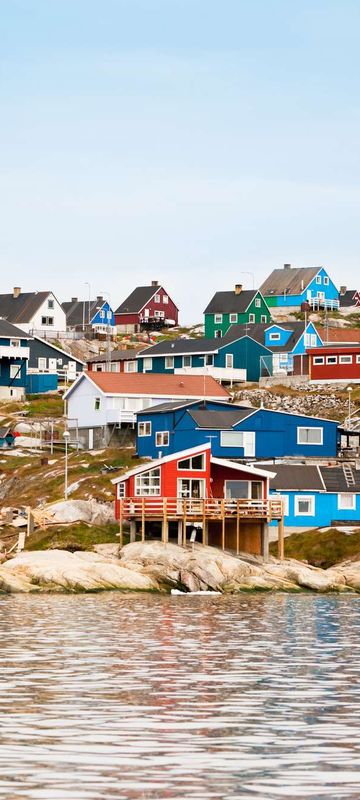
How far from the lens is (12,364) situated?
116125 mm

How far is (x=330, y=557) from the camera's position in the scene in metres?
68.8

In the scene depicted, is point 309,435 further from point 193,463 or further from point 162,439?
point 193,463

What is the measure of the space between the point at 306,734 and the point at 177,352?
9807cm

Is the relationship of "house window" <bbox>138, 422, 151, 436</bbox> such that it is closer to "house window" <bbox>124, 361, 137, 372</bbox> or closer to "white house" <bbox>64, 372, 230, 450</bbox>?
"white house" <bbox>64, 372, 230, 450</bbox>

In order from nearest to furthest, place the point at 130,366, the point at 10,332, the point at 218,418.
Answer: the point at 218,418
the point at 10,332
the point at 130,366

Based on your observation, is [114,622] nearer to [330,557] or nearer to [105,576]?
[105,576]

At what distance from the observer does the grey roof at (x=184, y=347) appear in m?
119

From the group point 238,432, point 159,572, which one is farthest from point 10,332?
point 159,572

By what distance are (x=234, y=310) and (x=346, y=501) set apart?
74.6m

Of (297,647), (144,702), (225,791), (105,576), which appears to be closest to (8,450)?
(105,576)

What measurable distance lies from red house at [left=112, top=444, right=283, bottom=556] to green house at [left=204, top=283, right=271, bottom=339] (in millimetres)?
77591

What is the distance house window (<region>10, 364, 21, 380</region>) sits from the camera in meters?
116

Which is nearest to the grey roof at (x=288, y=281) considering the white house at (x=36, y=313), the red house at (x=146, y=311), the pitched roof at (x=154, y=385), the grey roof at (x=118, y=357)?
the red house at (x=146, y=311)

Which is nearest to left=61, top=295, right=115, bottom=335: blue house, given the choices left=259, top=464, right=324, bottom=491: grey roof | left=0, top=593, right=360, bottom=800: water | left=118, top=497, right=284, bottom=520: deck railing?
left=259, top=464, right=324, bottom=491: grey roof
